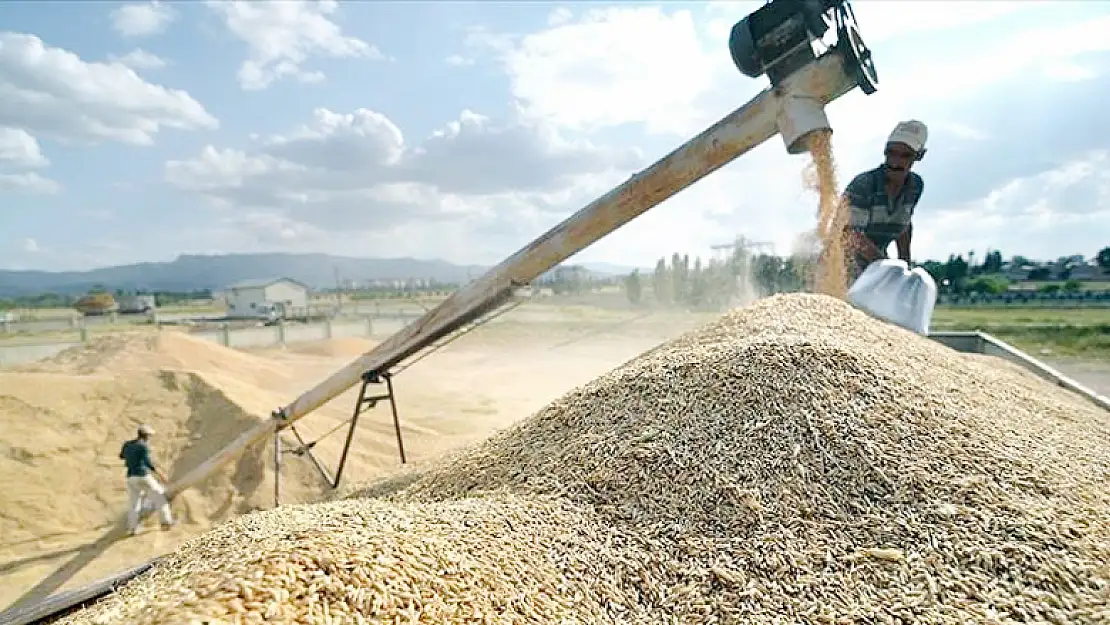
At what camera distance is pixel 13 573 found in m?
5.60

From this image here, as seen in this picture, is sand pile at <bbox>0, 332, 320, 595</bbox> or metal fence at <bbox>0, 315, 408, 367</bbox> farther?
metal fence at <bbox>0, 315, 408, 367</bbox>

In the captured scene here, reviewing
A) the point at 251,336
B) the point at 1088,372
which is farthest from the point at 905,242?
the point at 251,336

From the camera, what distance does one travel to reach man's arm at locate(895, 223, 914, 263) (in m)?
4.68

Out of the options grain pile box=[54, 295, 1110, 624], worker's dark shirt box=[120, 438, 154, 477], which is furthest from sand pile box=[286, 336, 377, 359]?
grain pile box=[54, 295, 1110, 624]

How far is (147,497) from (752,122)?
6713mm

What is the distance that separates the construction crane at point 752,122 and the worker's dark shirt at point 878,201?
140cm

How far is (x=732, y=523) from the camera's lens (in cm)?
218

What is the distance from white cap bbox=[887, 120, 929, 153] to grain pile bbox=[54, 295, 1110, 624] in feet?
6.20

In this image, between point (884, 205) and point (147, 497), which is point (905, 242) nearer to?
point (884, 205)

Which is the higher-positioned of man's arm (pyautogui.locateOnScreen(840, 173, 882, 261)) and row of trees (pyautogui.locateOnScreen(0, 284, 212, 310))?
man's arm (pyautogui.locateOnScreen(840, 173, 882, 261))

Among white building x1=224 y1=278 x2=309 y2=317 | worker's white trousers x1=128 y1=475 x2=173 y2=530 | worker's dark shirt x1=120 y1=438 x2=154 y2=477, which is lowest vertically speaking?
worker's white trousers x1=128 y1=475 x2=173 y2=530

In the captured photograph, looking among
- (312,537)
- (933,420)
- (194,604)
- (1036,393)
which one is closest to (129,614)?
(194,604)

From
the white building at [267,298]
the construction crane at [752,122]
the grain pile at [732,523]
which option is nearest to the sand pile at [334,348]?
the white building at [267,298]

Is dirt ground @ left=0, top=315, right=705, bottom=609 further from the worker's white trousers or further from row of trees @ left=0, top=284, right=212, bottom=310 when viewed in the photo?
row of trees @ left=0, top=284, right=212, bottom=310
